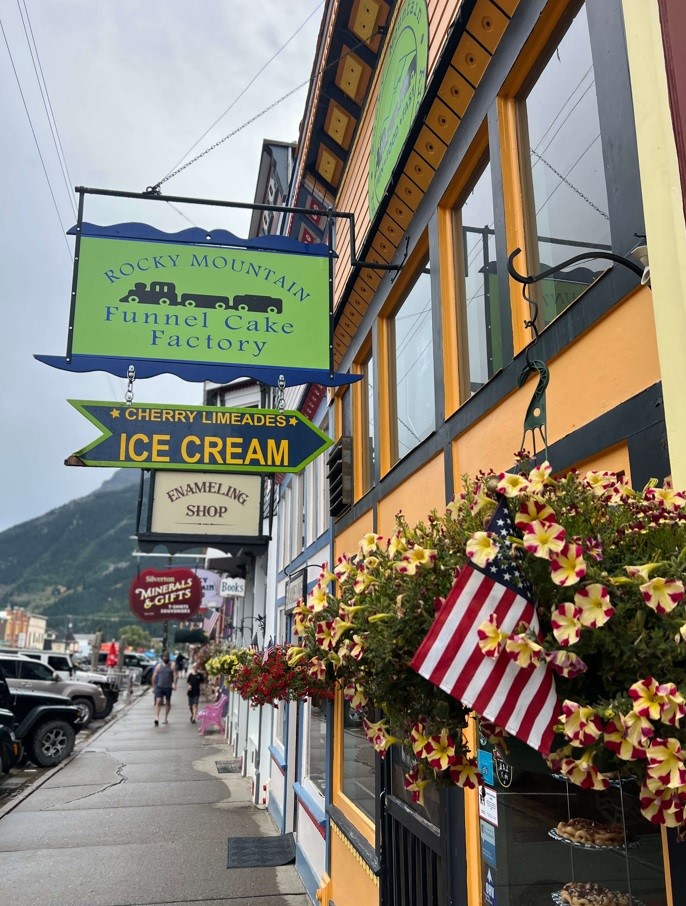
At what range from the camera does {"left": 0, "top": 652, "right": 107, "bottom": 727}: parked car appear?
1620cm

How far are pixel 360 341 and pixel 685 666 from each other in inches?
204

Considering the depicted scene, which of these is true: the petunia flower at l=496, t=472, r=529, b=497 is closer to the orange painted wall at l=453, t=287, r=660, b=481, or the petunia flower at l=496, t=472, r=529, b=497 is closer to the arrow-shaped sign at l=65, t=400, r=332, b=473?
the orange painted wall at l=453, t=287, r=660, b=481

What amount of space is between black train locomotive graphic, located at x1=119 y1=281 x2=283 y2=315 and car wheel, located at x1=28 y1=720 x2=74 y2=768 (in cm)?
1166

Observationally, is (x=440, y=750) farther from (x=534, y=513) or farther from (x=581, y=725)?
(x=534, y=513)

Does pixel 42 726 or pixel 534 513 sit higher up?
pixel 534 513

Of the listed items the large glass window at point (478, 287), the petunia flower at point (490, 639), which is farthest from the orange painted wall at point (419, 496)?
the petunia flower at point (490, 639)

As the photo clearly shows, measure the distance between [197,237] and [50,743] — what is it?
1212 centimetres

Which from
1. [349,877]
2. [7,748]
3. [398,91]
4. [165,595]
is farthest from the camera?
[165,595]

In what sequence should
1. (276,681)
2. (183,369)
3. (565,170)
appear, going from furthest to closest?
(276,681)
(183,369)
(565,170)

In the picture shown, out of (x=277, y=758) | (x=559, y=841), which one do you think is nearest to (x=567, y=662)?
(x=559, y=841)

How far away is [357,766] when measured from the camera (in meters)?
5.95

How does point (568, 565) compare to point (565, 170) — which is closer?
point (568, 565)

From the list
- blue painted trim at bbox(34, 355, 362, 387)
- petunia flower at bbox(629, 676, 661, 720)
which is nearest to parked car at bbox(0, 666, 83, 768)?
blue painted trim at bbox(34, 355, 362, 387)

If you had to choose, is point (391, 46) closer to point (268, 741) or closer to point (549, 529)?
point (549, 529)
